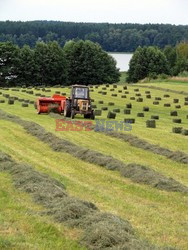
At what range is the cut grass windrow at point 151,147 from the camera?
63.4 feet

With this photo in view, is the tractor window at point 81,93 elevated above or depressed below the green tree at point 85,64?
above

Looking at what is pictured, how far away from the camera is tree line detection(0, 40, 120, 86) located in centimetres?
9012

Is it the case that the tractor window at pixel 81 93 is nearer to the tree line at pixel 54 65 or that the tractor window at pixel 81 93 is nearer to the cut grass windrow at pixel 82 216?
the cut grass windrow at pixel 82 216

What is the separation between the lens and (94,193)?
1321 cm

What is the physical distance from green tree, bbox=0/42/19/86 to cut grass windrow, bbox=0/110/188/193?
65578 millimetres

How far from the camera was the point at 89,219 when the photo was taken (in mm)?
9883

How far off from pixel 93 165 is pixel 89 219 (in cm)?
769

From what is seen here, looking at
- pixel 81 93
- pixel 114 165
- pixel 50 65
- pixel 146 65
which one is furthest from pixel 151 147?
pixel 146 65

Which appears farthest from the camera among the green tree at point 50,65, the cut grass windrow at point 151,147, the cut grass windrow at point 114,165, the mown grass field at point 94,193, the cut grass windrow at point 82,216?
the green tree at point 50,65

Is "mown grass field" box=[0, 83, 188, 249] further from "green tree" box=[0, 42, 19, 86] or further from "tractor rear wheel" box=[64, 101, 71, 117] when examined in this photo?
A: "green tree" box=[0, 42, 19, 86]

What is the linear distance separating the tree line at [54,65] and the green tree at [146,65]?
12.3 ft

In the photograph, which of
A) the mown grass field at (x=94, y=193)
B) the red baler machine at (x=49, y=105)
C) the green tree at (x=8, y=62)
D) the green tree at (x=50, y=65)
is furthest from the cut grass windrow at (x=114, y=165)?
the green tree at (x=50, y=65)

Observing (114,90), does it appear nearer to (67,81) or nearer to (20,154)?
(67,81)

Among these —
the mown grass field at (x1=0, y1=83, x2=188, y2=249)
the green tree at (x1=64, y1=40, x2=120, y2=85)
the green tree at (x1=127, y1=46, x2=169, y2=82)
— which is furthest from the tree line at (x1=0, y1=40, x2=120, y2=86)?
the mown grass field at (x1=0, y1=83, x2=188, y2=249)
